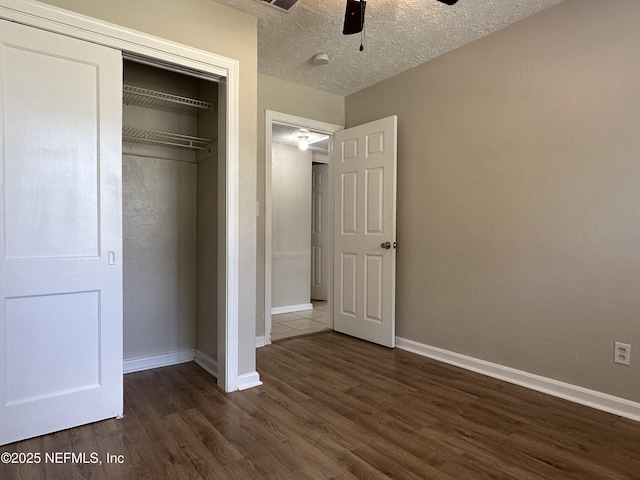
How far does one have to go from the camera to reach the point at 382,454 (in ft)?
6.05

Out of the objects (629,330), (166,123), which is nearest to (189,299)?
(166,123)

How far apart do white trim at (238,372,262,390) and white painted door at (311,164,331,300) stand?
12.0 ft

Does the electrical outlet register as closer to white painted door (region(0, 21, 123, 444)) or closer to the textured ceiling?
the textured ceiling

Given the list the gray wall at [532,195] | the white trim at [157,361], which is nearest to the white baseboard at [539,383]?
the gray wall at [532,195]

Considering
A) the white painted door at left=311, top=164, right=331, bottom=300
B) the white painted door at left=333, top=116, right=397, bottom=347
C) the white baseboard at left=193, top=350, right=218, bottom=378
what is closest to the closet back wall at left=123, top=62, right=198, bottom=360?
the white baseboard at left=193, top=350, right=218, bottom=378

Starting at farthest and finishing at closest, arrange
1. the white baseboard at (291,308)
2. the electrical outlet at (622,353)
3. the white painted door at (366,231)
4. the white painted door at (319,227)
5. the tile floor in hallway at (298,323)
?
the white painted door at (319,227), the white baseboard at (291,308), the tile floor in hallway at (298,323), the white painted door at (366,231), the electrical outlet at (622,353)

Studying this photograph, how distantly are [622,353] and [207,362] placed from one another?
284 cm

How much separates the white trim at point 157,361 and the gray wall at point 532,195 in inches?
78.3

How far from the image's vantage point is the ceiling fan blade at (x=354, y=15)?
1.97 meters

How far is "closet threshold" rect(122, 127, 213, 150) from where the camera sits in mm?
2828

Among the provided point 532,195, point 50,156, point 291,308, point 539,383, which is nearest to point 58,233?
point 50,156

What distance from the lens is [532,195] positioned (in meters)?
2.68

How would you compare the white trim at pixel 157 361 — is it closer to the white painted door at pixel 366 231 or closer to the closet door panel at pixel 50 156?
the closet door panel at pixel 50 156

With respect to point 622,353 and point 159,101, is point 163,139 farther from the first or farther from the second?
point 622,353
